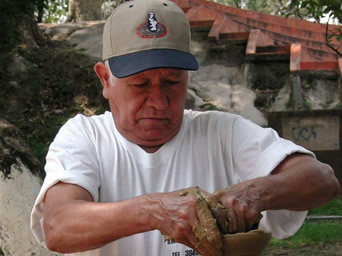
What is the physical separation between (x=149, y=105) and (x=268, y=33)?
9.70 m

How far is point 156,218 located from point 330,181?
838 millimetres

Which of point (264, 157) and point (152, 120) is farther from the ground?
point (152, 120)

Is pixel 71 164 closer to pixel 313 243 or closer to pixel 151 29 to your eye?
pixel 151 29

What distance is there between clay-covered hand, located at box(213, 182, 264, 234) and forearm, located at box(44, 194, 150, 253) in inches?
11.5

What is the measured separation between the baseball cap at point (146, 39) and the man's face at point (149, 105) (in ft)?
0.18

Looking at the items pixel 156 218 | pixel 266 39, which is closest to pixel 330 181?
pixel 156 218

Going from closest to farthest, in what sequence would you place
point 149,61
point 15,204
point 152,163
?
point 149,61, point 152,163, point 15,204

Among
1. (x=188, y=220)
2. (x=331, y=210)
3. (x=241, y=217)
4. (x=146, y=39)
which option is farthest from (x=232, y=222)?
(x=331, y=210)

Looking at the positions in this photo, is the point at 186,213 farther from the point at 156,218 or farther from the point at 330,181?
the point at 330,181

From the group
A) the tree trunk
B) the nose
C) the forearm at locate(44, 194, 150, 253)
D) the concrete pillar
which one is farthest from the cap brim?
the tree trunk

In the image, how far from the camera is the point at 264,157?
233 cm

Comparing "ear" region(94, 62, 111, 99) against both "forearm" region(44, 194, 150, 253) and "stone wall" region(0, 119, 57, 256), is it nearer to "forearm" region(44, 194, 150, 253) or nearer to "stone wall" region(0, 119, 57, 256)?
"forearm" region(44, 194, 150, 253)

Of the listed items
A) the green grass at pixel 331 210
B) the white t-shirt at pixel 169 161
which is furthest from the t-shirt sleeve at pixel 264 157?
the green grass at pixel 331 210

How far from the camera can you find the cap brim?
219cm
